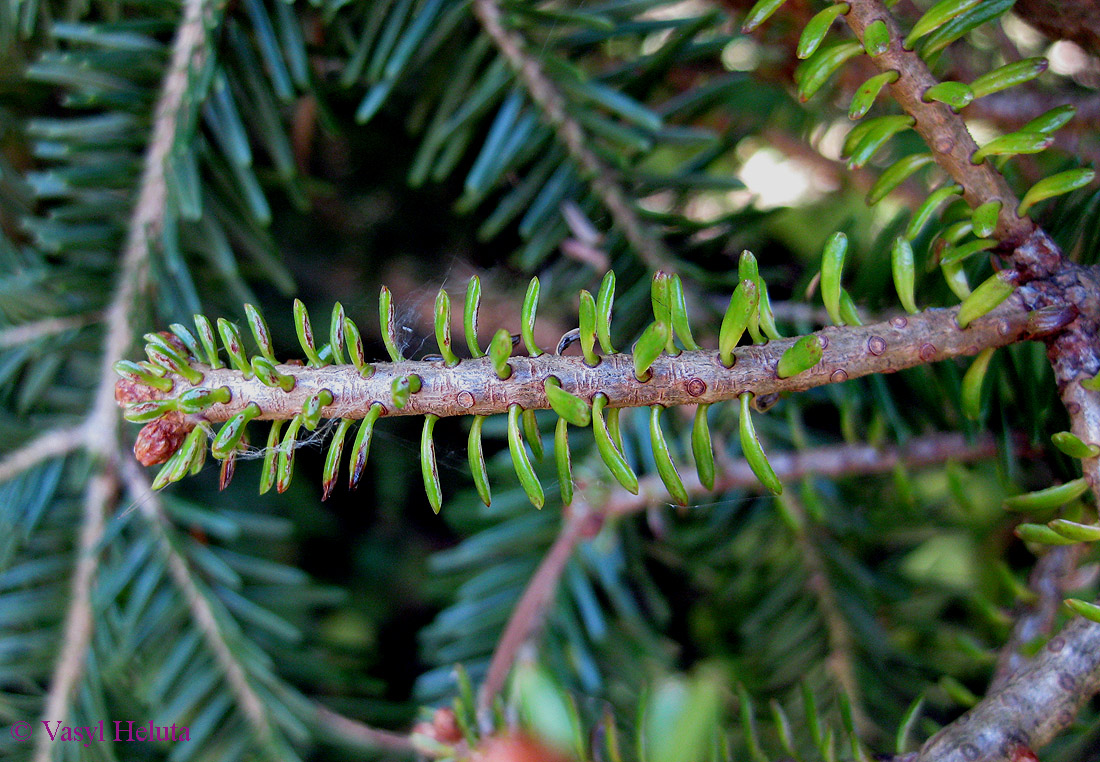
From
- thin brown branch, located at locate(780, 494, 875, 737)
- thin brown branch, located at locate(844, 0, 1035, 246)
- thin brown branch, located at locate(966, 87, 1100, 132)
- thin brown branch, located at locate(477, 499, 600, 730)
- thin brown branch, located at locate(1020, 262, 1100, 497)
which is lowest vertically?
thin brown branch, located at locate(780, 494, 875, 737)

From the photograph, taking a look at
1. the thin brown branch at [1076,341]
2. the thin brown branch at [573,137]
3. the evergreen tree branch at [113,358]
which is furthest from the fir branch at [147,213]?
the thin brown branch at [1076,341]

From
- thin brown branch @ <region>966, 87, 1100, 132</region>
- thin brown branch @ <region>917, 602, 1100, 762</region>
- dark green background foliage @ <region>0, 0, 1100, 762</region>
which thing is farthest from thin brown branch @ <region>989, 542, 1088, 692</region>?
thin brown branch @ <region>966, 87, 1100, 132</region>

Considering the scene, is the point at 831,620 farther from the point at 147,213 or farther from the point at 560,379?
the point at 147,213

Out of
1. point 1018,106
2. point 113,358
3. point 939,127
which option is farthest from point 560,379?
point 1018,106

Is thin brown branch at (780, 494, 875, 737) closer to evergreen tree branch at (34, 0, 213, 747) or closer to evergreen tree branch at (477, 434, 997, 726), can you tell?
evergreen tree branch at (477, 434, 997, 726)

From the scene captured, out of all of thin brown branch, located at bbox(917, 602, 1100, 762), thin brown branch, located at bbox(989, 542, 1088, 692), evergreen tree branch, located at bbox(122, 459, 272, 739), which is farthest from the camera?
evergreen tree branch, located at bbox(122, 459, 272, 739)

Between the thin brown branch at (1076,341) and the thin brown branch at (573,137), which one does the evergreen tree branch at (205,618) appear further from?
the thin brown branch at (1076,341)

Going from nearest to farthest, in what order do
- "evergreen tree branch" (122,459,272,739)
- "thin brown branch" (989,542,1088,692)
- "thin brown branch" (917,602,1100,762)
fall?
"thin brown branch" (917,602,1100,762) → "thin brown branch" (989,542,1088,692) → "evergreen tree branch" (122,459,272,739)
